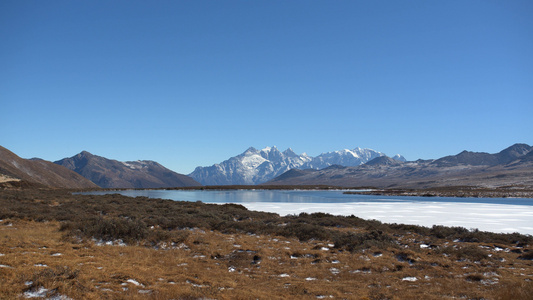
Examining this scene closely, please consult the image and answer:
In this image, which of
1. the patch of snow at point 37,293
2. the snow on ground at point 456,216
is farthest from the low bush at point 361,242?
the snow on ground at point 456,216

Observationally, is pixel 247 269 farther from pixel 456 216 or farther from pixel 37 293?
pixel 456 216

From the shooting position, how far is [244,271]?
13.4m

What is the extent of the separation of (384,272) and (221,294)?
7.73 m

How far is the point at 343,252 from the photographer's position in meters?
17.3

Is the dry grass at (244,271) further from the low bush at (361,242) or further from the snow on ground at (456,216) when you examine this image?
the snow on ground at (456,216)

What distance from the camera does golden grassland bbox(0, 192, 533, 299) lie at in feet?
32.1

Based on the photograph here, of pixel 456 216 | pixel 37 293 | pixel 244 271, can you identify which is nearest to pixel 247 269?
pixel 244 271

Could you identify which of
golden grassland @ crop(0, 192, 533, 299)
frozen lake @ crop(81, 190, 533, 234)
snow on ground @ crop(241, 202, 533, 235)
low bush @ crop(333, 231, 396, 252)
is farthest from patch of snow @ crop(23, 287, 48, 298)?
frozen lake @ crop(81, 190, 533, 234)

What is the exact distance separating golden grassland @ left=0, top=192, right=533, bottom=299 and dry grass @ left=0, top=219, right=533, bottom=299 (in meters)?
0.04

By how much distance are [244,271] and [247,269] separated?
→ 362 millimetres

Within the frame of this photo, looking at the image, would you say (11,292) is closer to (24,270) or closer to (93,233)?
(24,270)

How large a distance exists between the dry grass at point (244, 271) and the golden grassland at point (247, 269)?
4 centimetres

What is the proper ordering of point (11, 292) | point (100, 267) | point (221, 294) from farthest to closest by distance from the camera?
point (100, 267) → point (221, 294) → point (11, 292)

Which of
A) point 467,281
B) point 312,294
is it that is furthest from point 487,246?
point 312,294
